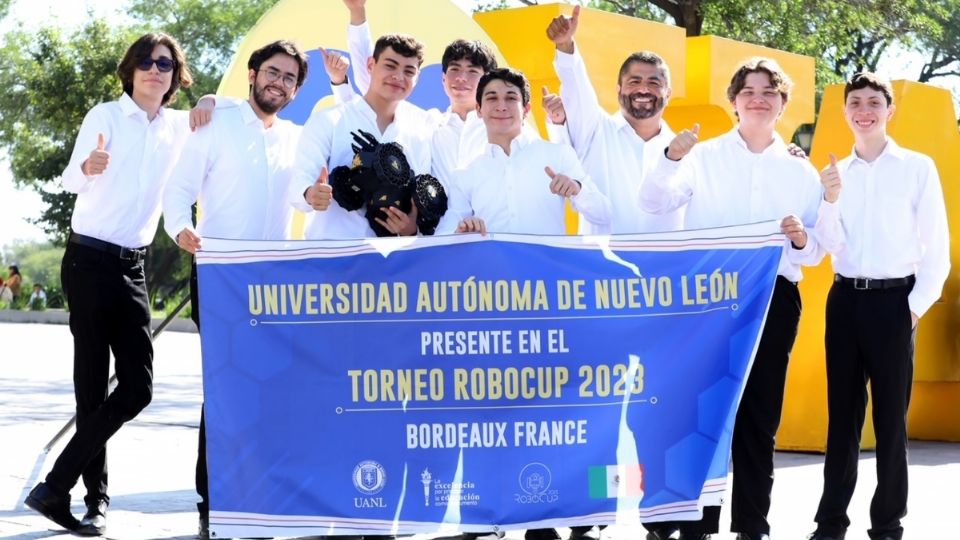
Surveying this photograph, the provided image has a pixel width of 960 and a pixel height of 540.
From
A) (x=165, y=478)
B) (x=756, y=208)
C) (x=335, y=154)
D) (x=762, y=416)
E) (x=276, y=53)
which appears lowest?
(x=165, y=478)

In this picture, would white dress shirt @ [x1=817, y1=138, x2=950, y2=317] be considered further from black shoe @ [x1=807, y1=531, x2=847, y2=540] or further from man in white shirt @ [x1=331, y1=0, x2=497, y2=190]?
man in white shirt @ [x1=331, y1=0, x2=497, y2=190]

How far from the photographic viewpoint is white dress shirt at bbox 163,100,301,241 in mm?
5875

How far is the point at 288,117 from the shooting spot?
8.06 metres

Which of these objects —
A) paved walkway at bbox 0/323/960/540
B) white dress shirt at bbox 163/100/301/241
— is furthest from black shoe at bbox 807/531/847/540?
white dress shirt at bbox 163/100/301/241

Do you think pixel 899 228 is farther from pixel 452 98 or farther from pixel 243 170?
pixel 243 170

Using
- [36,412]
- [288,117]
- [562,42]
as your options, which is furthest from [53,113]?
[562,42]

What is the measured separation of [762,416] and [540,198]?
1333mm

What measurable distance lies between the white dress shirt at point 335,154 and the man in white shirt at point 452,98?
0.20 m

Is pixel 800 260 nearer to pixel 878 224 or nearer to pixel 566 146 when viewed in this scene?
pixel 878 224

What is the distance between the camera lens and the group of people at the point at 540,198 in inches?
230

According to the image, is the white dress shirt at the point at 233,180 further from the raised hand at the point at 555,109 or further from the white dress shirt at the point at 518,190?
the raised hand at the point at 555,109

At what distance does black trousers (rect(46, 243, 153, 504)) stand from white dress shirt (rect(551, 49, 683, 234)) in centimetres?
210

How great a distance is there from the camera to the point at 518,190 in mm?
5934

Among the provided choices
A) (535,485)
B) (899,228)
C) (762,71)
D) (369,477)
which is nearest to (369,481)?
(369,477)
